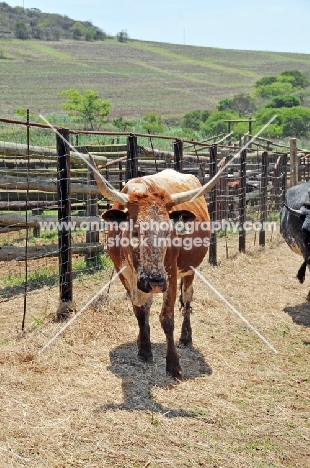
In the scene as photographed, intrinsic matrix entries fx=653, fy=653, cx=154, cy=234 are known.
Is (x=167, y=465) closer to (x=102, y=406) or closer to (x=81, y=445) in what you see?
(x=81, y=445)

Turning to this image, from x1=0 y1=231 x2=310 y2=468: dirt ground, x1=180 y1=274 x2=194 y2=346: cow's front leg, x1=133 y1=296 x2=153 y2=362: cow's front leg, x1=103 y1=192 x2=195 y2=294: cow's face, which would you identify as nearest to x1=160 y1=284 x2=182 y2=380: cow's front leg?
x1=0 y1=231 x2=310 y2=468: dirt ground

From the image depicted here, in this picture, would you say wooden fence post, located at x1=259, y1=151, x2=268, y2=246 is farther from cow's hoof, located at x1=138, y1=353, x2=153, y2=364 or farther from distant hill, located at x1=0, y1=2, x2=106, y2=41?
distant hill, located at x1=0, y1=2, x2=106, y2=41

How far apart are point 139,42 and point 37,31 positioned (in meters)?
23.9

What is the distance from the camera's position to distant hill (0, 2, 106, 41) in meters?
117

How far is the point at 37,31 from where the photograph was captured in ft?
392

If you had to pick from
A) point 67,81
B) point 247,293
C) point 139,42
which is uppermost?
point 139,42

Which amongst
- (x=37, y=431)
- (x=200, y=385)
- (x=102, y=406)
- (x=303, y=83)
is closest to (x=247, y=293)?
(x=200, y=385)

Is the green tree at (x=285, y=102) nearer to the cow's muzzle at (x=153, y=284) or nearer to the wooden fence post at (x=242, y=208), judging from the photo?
the wooden fence post at (x=242, y=208)

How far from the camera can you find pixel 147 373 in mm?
6137

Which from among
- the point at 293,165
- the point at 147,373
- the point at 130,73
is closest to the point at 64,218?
the point at 147,373

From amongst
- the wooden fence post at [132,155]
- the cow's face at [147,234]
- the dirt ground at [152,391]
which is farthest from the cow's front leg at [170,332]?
the wooden fence post at [132,155]

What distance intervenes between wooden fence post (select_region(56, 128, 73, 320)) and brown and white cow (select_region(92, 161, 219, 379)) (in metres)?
1.17

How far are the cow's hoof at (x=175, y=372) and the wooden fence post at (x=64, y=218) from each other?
1925 millimetres

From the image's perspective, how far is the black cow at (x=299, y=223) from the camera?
8672 millimetres
